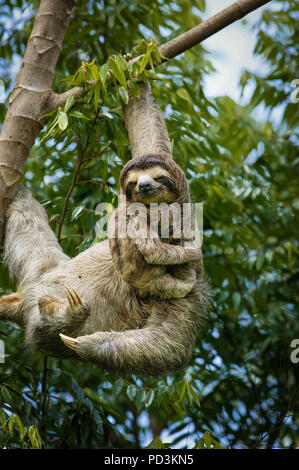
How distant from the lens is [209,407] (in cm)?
827

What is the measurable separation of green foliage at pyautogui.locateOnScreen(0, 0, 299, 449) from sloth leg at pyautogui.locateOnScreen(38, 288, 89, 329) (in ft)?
3.17

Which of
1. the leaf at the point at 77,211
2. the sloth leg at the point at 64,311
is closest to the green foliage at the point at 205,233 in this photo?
the leaf at the point at 77,211

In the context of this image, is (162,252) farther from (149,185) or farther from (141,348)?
(141,348)

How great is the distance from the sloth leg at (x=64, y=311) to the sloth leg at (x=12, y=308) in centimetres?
53

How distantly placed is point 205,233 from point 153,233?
300 centimetres

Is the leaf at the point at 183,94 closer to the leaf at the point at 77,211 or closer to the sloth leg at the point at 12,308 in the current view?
the leaf at the point at 77,211

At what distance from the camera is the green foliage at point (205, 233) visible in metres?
7.04

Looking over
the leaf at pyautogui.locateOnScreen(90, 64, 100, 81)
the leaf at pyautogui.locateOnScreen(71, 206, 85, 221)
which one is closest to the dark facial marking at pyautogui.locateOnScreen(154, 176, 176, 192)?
the leaf at pyautogui.locateOnScreen(90, 64, 100, 81)

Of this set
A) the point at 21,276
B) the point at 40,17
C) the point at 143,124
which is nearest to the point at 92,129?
the point at 143,124

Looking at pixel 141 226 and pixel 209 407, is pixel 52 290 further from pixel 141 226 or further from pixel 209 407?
pixel 209 407

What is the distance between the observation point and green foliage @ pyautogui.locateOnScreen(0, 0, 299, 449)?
704 centimetres

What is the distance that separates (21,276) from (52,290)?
60 cm

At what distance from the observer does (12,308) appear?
6.06 meters

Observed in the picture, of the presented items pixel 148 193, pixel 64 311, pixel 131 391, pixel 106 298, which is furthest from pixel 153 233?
pixel 131 391
